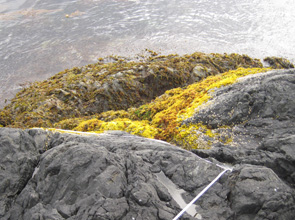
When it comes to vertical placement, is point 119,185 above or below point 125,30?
below

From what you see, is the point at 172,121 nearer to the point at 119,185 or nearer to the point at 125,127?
the point at 125,127

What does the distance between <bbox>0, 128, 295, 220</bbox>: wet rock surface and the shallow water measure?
6.66 metres

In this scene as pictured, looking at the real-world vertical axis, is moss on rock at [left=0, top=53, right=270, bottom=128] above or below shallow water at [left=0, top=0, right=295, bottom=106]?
below

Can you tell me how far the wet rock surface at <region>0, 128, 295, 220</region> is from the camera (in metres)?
2.85

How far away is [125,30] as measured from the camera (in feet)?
42.5

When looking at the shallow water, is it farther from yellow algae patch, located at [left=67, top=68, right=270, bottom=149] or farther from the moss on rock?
yellow algae patch, located at [left=67, top=68, right=270, bottom=149]

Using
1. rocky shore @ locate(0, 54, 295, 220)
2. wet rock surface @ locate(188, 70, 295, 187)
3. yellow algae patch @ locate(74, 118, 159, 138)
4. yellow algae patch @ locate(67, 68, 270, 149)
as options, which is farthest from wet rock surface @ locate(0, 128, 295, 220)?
yellow algae patch @ locate(74, 118, 159, 138)

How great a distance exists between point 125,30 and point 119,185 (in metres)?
11.3

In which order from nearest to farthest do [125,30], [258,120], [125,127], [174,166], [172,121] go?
[174,166] < [258,120] < [172,121] < [125,127] < [125,30]

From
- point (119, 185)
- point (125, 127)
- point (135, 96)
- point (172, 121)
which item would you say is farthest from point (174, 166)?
point (135, 96)

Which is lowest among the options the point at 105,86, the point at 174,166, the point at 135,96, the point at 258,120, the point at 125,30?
the point at 135,96

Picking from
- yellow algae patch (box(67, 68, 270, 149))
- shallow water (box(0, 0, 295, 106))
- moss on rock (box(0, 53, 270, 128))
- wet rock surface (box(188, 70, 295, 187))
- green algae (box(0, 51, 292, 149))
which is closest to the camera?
wet rock surface (box(188, 70, 295, 187))

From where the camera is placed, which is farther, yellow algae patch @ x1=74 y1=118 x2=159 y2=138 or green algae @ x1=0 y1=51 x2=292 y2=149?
green algae @ x1=0 y1=51 x2=292 y2=149

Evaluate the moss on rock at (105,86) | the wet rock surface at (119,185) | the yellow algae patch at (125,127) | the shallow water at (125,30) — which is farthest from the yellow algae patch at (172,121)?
the shallow water at (125,30)
